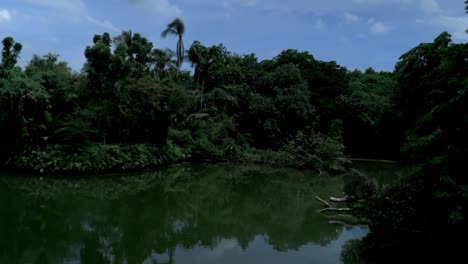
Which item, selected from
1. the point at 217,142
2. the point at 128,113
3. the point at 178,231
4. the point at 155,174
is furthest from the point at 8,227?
the point at 217,142

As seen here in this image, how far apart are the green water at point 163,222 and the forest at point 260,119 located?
4.42 feet

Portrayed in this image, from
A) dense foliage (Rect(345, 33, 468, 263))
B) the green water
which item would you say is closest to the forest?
dense foliage (Rect(345, 33, 468, 263))

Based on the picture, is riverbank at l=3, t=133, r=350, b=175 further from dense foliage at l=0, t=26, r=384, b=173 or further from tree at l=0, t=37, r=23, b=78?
tree at l=0, t=37, r=23, b=78

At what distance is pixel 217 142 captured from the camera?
74.7ft

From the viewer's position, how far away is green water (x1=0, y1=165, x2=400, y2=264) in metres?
7.24

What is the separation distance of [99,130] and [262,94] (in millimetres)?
12200

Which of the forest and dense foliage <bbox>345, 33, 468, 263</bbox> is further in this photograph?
the forest

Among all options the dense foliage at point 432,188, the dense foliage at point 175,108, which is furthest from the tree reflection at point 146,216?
the dense foliage at point 175,108

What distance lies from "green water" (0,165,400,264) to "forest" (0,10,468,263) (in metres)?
1.35

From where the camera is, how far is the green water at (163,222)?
7.24 meters

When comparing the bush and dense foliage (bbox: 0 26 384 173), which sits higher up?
dense foliage (bbox: 0 26 384 173)

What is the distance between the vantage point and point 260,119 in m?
25.1

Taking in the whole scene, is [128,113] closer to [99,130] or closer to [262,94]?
[99,130]

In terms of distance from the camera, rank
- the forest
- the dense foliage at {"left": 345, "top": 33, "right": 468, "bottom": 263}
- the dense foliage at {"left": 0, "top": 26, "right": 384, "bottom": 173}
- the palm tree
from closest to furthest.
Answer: the dense foliage at {"left": 345, "top": 33, "right": 468, "bottom": 263} → the forest → the dense foliage at {"left": 0, "top": 26, "right": 384, "bottom": 173} → the palm tree
